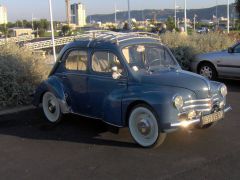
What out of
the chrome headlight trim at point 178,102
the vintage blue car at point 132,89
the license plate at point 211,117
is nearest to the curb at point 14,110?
the vintage blue car at point 132,89

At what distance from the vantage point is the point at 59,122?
26.2 ft

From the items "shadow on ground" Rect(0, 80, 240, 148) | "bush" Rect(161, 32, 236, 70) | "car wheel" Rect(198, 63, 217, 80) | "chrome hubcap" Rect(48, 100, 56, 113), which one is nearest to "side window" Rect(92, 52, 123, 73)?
"shadow on ground" Rect(0, 80, 240, 148)

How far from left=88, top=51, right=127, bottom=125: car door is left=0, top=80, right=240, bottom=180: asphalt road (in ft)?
1.37

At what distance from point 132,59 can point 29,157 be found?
2272 millimetres

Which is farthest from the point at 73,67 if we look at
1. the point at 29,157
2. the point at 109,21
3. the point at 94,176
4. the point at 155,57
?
the point at 109,21

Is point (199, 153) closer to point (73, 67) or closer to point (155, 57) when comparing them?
point (155, 57)

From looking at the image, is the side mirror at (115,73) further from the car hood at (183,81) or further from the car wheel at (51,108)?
the car wheel at (51,108)

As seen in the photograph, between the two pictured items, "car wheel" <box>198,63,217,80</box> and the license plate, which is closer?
the license plate

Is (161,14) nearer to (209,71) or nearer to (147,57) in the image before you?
(209,71)

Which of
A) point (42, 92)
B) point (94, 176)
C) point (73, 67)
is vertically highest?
point (73, 67)

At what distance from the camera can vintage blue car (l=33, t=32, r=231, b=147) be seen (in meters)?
6.05

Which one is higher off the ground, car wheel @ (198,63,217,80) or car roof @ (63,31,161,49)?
car roof @ (63,31,161,49)

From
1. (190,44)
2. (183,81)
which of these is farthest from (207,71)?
(183,81)

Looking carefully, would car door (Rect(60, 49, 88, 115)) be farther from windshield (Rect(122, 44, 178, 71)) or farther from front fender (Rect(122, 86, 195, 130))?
front fender (Rect(122, 86, 195, 130))
